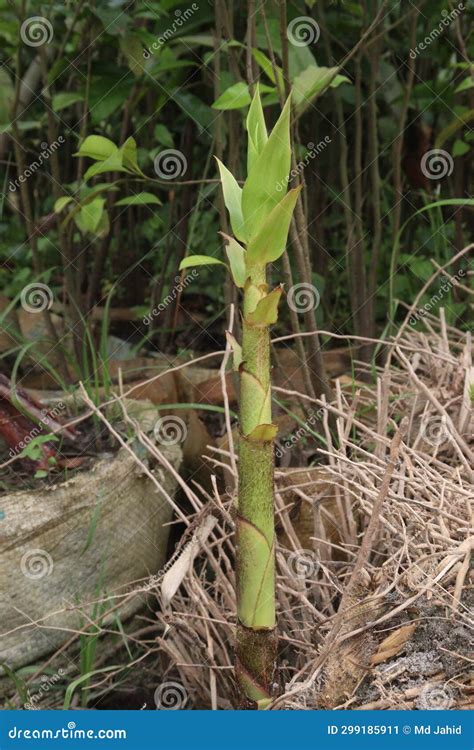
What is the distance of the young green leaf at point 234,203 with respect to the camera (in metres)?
0.83

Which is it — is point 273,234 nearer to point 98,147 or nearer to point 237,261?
point 237,261

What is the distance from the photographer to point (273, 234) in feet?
2.68

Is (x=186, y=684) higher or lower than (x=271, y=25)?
lower

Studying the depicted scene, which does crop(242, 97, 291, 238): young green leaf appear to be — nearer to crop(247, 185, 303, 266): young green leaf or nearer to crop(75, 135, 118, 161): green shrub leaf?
crop(247, 185, 303, 266): young green leaf

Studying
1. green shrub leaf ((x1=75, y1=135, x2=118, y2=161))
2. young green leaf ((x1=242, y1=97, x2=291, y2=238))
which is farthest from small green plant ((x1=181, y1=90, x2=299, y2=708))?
green shrub leaf ((x1=75, y1=135, x2=118, y2=161))

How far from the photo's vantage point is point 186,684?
1.16 m

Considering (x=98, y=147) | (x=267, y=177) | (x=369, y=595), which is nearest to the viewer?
(x=267, y=177)

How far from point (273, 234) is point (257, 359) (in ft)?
0.38

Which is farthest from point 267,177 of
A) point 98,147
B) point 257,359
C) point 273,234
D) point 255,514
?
point 98,147

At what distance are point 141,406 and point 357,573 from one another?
707 mm

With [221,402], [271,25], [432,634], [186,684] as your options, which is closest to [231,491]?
[186,684]

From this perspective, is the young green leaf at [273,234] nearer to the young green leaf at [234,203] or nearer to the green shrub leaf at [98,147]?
the young green leaf at [234,203]

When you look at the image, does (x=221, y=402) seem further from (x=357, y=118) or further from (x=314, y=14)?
(x=314, y=14)

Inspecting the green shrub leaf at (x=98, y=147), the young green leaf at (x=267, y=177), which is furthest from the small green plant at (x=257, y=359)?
the green shrub leaf at (x=98, y=147)
